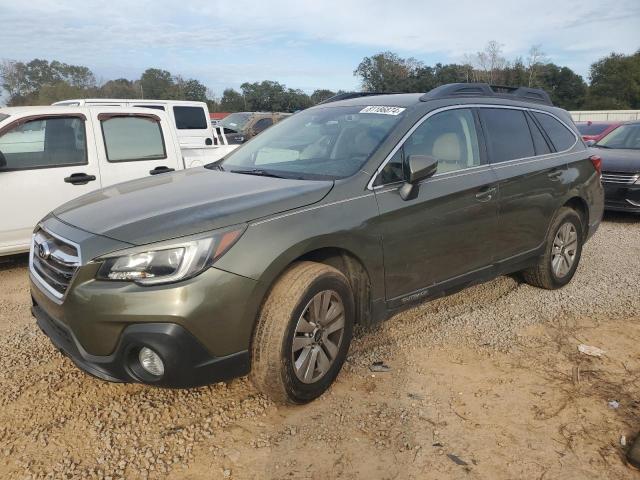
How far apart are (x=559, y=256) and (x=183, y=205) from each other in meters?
3.59

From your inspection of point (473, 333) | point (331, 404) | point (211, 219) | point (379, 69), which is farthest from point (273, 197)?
point (379, 69)

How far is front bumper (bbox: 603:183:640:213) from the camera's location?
7.86 metres

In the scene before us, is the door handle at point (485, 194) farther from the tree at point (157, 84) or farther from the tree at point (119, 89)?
the tree at point (157, 84)

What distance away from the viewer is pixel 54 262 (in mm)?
2795

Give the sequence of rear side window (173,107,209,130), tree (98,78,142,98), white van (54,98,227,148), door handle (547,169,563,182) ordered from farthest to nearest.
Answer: tree (98,78,142,98) < rear side window (173,107,209,130) < white van (54,98,227,148) < door handle (547,169,563,182)

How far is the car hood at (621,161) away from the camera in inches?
312

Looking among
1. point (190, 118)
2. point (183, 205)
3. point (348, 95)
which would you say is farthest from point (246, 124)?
point (183, 205)

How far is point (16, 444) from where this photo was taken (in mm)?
2607

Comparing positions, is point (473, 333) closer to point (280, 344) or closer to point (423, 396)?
point (423, 396)

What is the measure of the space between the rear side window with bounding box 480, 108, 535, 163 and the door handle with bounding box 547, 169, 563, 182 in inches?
9.3

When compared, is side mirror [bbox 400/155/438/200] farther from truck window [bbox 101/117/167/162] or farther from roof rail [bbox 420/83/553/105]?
truck window [bbox 101/117/167/162]

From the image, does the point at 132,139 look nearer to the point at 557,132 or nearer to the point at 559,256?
the point at 557,132

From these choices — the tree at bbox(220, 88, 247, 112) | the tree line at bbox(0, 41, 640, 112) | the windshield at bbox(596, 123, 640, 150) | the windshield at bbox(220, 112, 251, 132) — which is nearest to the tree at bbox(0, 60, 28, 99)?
the tree line at bbox(0, 41, 640, 112)

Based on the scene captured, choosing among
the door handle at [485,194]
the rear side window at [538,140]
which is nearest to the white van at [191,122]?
the rear side window at [538,140]
